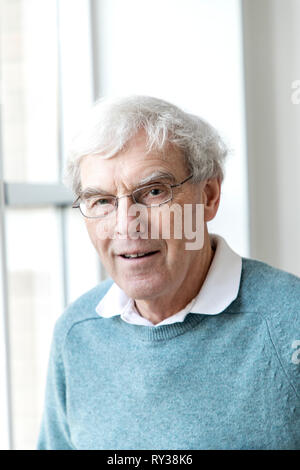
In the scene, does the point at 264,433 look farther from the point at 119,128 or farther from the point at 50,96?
the point at 50,96

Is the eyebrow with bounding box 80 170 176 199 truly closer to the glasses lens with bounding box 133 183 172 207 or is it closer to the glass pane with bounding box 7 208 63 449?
the glasses lens with bounding box 133 183 172 207

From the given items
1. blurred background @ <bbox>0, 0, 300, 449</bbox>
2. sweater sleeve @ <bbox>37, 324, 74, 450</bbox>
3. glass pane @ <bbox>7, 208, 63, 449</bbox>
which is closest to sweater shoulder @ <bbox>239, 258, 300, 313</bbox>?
sweater sleeve @ <bbox>37, 324, 74, 450</bbox>

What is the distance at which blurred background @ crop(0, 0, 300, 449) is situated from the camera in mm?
1981

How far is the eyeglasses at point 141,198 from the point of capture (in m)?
1.18

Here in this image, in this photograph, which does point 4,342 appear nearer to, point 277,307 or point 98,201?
point 98,201

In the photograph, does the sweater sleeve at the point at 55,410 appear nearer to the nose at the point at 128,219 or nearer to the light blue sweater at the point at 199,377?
the light blue sweater at the point at 199,377

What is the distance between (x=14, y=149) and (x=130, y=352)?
754 mm

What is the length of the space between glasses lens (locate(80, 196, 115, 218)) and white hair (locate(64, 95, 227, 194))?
3.0 inches

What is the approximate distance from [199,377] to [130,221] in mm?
349

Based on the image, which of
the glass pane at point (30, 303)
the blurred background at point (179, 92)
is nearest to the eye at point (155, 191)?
the glass pane at point (30, 303)

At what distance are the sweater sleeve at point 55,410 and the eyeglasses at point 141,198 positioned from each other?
40 centimetres

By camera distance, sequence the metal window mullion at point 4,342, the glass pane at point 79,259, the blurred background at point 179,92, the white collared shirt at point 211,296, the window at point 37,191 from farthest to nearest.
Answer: the glass pane at point 79,259, the blurred background at point 179,92, the window at point 37,191, the metal window mullion at point 4,342, the white collared shirt at point 211,296

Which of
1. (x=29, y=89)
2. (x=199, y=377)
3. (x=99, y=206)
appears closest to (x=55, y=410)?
(x=199, y=377)

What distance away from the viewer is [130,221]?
1.18 m
